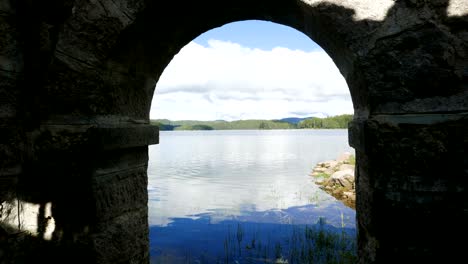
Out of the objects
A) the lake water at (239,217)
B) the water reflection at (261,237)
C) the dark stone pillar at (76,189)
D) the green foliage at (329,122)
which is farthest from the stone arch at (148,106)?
the green foliage at (329,122)

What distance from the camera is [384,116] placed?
176 cm

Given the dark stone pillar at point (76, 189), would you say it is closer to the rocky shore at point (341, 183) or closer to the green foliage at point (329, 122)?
the rocky shore at point (341, 183)

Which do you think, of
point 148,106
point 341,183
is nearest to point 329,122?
point 341,183

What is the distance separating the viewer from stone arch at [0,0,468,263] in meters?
1.71

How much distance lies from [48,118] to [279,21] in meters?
1.94

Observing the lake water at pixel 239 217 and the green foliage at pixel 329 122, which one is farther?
the green foliage at pixel 329 122

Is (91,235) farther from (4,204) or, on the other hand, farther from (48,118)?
(48,118)

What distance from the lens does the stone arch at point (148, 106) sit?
5.62ft

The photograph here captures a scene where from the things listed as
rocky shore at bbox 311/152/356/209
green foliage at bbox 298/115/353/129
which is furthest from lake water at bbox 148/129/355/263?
green foliage at bbox 298/115/353/129

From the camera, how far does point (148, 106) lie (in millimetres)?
2900

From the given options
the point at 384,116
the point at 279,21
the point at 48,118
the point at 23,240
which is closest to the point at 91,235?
the point at 23,240

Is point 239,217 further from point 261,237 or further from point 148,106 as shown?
point 148,106

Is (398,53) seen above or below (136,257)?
above

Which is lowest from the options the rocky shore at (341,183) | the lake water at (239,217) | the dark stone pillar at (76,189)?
the lake water at (239,217)
